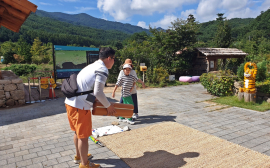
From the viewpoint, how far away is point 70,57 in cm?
1155

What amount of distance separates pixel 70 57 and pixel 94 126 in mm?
7362

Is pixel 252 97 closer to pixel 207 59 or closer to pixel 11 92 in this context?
pixel 11 92

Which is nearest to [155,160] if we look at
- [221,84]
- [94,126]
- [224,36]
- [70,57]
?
[94,126]

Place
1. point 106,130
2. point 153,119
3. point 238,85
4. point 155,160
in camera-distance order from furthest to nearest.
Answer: point 238,85 < point 153,119 < point 106,130 < point 155,160

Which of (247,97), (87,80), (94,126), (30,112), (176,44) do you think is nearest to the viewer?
(87,80)

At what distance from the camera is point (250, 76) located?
689 centimetres

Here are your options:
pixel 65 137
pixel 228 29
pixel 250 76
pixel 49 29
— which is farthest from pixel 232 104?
pixel 49 29

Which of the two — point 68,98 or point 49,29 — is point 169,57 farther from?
point 49,29

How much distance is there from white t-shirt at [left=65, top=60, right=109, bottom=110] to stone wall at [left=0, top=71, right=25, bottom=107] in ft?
20.7

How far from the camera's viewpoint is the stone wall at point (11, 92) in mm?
7676

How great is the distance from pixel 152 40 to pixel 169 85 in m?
5.54

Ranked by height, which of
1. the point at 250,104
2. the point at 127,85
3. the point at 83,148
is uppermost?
the point at 127,85

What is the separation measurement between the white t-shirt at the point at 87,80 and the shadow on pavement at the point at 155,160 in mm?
1140

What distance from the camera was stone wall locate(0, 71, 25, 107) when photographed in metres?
7.68
